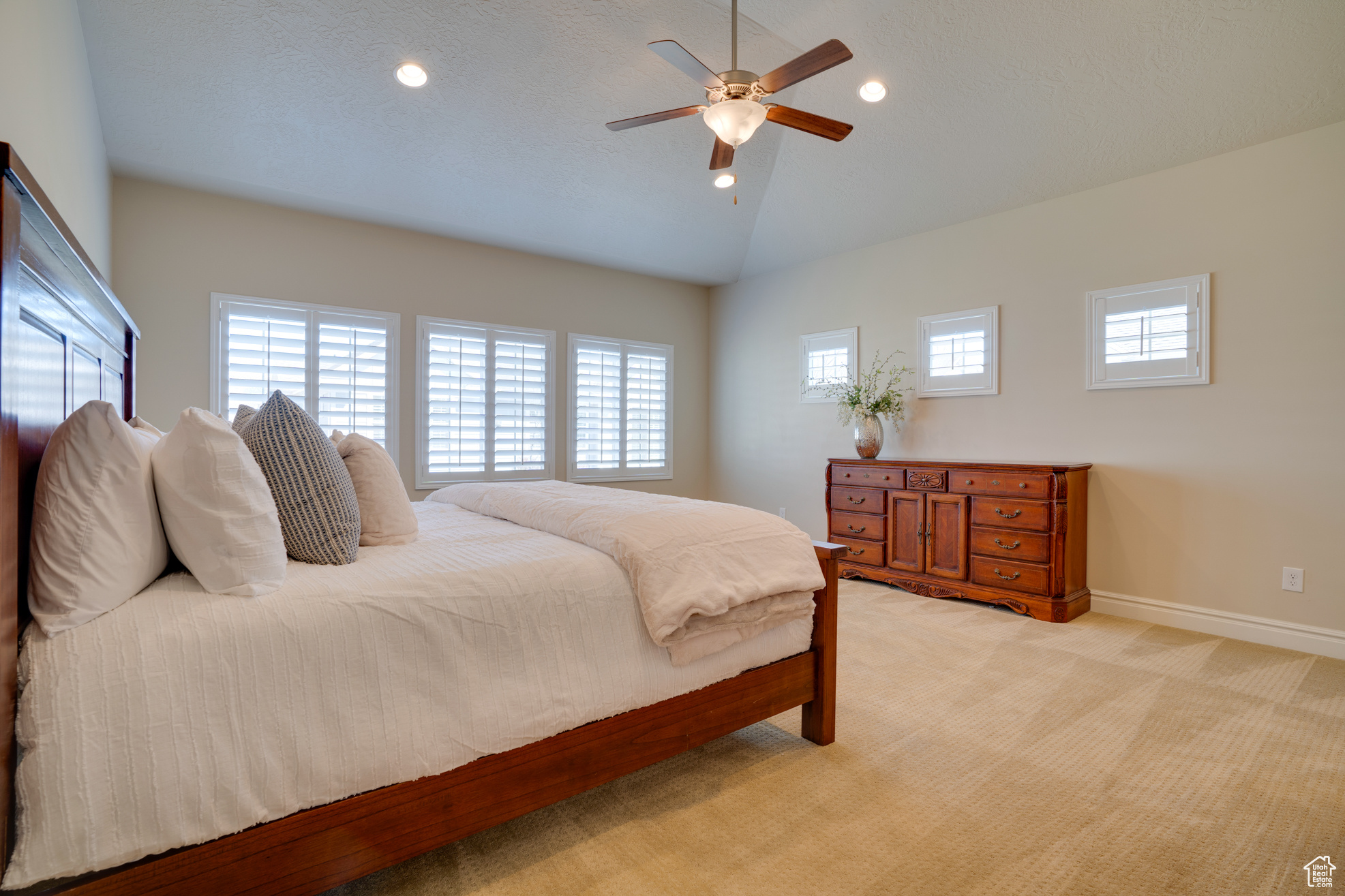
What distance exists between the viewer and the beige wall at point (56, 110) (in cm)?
173

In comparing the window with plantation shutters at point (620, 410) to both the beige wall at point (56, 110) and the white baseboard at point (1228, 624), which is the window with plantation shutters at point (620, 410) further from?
the white baseboard at point (1228, 624)

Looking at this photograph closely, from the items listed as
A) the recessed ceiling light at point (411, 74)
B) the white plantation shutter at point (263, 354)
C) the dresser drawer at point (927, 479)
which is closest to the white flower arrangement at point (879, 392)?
the dresser drawer at point (927, 479)

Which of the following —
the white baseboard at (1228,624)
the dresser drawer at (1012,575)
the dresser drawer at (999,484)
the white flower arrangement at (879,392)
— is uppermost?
the white flower arrangement at (879,392)

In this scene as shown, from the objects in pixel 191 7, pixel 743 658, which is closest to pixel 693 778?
pixel 743 658

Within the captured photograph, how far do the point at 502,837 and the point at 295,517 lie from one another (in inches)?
40.6

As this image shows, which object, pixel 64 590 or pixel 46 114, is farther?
pixel 46 114

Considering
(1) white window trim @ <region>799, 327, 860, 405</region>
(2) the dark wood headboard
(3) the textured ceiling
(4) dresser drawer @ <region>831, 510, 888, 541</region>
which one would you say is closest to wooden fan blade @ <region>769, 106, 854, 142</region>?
(3) the textured ceiling

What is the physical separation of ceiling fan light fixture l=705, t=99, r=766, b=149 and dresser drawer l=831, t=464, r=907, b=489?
2.71 metres

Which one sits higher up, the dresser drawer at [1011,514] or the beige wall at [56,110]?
the beige wall at [56,110]

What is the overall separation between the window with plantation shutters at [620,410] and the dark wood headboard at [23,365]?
4.09 metres

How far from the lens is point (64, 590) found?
1.13m

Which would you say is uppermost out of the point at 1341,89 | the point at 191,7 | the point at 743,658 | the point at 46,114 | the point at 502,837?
the point at 191,7

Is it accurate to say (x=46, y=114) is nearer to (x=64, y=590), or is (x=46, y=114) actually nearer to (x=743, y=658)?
(x=64, y=590)

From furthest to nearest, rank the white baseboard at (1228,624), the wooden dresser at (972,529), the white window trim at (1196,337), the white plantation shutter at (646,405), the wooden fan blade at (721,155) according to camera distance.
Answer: the white plantation shutter at (646,405), the wooden dresser at (972,529), the white window trim at (1196,337), the white baseboard at (1228,624), the wooden fan blade at (721,155)
